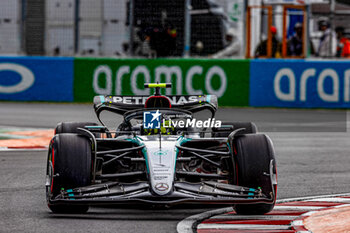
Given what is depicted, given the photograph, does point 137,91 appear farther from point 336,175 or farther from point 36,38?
point 336,175

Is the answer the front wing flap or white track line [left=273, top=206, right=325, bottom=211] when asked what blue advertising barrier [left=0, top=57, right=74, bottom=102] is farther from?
the front wing flap

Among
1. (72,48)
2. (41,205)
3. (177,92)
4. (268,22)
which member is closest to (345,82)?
(268,22)

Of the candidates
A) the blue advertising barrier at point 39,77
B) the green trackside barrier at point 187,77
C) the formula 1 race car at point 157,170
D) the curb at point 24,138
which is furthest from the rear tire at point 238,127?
the blue advertising barrier at point 39,77

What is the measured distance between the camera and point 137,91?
69.5ft

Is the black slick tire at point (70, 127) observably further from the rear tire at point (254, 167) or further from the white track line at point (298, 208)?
Answer: the white track line at point (298, 208)

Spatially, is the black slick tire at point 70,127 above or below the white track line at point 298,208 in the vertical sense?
above

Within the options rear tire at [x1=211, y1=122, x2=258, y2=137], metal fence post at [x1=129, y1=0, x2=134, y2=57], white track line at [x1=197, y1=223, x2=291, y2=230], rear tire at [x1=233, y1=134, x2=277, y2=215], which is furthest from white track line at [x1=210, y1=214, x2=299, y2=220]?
metal fence post at [x1=129, y1=0, x2=134, y2=57]

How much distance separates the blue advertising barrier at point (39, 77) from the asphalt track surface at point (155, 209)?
0.80 metres

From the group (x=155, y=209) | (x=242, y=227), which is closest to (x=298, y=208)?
(x=242, y=227)

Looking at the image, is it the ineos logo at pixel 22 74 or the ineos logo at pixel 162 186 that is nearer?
the ineos logo at pixel 162 186

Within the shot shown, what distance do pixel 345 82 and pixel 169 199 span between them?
46.5 feet

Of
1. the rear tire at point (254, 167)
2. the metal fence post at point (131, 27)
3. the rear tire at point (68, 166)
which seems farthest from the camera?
the metal fence post at point (131, 27)

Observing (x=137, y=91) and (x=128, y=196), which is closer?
(x=128, y=196)

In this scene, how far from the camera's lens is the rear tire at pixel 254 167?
756 centimetres
